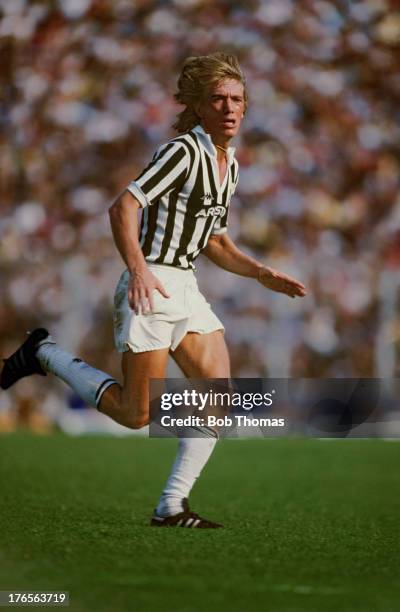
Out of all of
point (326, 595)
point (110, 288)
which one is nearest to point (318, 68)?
point (110, 288)

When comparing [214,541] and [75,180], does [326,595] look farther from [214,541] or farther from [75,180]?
[75,180]

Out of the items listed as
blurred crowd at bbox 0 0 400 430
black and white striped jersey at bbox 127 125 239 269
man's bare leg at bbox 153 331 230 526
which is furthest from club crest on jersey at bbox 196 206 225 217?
blurred crowd at bbox 0 0 400 430

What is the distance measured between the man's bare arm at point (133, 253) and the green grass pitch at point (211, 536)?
2.74 ft

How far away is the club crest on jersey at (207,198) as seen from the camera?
4809mm

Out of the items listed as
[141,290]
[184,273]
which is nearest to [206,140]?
[184,273]

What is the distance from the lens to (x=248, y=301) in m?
18.5

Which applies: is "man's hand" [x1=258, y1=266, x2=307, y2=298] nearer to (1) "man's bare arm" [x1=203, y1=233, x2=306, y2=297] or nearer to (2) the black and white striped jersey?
(1) "man's bare arm" [x1=203, y1=233, x2=306, y2=297]

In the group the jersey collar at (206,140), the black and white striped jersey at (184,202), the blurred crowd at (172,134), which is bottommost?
the black and white striped jersey at (184,202)

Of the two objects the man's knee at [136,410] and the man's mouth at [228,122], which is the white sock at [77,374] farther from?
the man's mouth at [228,122]

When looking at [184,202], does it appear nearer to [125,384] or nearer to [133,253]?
[133,253]

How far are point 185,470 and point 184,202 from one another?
1.01 metres

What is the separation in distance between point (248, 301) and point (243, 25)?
4.54 metres

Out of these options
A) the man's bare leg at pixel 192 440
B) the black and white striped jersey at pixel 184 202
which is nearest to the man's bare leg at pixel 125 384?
the man's bare leg at pixel 192 440

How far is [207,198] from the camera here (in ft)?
15.8
